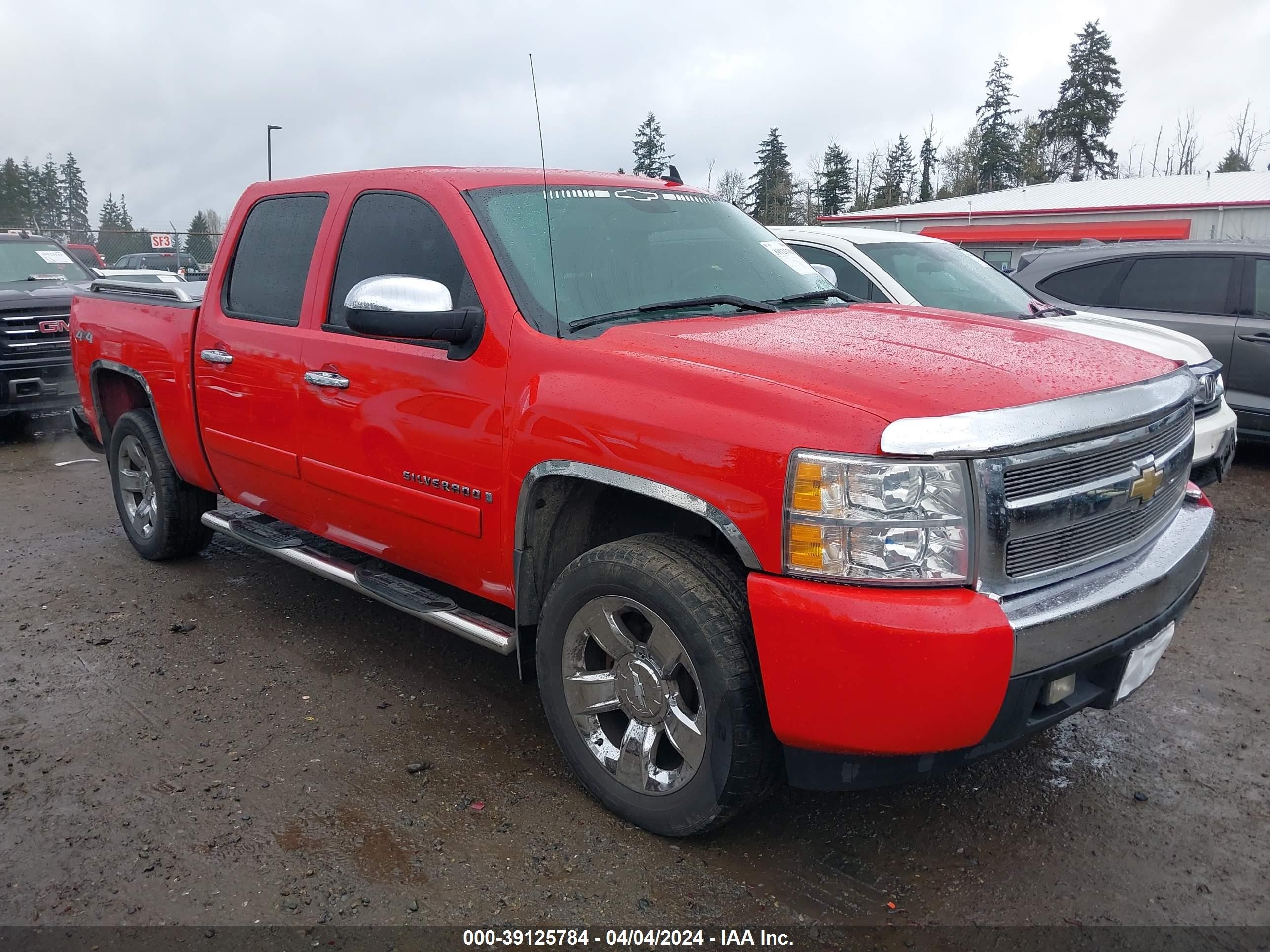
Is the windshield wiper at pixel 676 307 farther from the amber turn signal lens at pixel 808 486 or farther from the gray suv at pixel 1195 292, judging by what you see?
the gray suv at pixel 1195 292

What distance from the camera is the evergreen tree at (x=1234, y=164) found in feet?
166

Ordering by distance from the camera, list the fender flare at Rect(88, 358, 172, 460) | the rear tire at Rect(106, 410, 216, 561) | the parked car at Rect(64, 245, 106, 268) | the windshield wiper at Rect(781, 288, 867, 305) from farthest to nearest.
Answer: the parked car at Rect(64, 245, 106, 268), the rear tire at Rect(106, 410, 216, 561), the fender flare at Rect(88, 358, 172, 460), the windshield wiper at Rect(781, 288, 867, 305)

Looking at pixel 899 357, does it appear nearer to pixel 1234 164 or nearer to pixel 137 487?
pixel 137 487

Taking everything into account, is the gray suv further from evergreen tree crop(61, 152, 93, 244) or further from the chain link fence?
evergreen tree crop(61, 152, 93, 244)

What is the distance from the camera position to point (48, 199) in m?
82.4

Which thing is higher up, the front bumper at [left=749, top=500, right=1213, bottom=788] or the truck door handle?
the truck door handle

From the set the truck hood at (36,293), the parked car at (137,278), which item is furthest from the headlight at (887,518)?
the truck hood at (36,293)

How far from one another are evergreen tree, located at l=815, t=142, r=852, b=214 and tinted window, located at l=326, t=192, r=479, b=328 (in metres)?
51.9

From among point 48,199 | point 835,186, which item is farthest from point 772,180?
point 48,199

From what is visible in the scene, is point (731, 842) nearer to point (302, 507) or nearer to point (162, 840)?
point (162, 840)

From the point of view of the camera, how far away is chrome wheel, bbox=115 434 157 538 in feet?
17.3

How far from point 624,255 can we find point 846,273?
3.52m

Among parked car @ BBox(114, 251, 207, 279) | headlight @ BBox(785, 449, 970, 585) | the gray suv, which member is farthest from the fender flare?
parked car @ BBox(114, 251, 207, 279)

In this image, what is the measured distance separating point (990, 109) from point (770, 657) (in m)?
64.6
